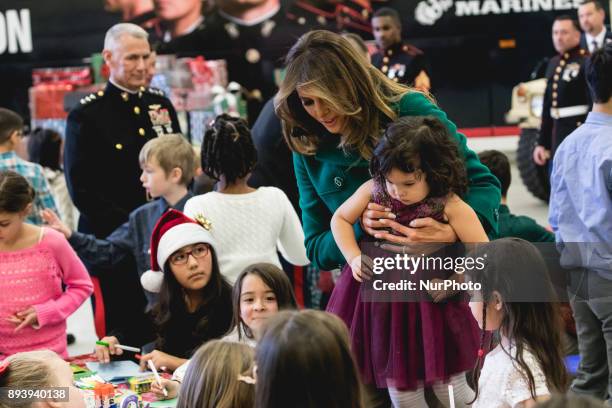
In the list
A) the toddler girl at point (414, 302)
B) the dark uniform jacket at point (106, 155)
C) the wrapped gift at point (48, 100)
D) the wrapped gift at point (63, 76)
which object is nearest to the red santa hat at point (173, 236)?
the dark uniform jacket at point (106, 155)

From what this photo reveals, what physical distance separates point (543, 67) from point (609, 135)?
6.19 m

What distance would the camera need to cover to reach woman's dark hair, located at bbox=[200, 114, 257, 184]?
14.8 feet

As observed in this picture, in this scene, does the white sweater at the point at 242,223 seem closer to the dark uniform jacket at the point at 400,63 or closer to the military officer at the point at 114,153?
the military officer at the point at 114,153

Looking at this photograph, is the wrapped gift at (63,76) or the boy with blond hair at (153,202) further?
the wrapped gift at (63,76)

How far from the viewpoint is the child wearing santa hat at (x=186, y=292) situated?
4.11m

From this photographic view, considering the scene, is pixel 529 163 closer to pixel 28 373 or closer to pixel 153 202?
pixel 153 202

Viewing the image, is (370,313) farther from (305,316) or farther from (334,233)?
(305,316)

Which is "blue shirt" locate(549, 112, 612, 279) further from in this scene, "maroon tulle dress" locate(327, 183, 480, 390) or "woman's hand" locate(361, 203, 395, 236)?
"woman's hand" locate(361, 203, 395, 236)

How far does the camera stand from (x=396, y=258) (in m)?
2.89

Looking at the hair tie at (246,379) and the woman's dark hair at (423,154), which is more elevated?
the woman's dark hair at (423,154)

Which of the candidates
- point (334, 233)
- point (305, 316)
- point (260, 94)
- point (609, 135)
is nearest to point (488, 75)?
point (260, 94)

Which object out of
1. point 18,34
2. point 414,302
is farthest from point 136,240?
point 18,34

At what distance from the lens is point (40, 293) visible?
4336 millimetres

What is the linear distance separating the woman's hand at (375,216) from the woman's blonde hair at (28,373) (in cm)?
95
